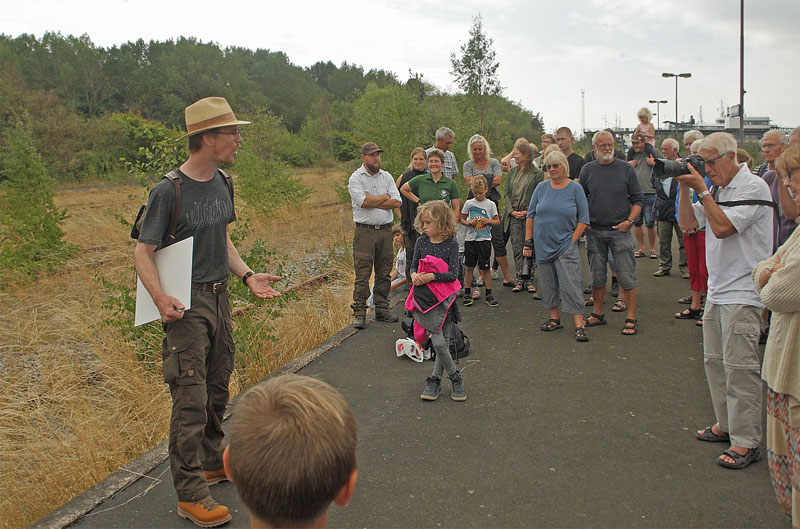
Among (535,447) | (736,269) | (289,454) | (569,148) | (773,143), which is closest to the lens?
(289,454)

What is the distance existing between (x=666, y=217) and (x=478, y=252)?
126 inches

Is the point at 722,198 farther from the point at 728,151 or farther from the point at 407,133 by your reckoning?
the point at 407,133

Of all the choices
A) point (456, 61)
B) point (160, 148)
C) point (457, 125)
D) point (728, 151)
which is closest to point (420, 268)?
point (728, 151)

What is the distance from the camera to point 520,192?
914 centimetres

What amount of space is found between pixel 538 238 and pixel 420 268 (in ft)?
7.38

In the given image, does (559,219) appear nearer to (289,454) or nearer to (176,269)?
(176,269)

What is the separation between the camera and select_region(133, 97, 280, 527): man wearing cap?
3570 millimetres

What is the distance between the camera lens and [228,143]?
3.78 m

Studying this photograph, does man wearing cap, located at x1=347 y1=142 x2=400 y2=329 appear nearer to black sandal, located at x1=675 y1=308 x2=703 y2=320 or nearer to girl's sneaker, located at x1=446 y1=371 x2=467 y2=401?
girl's sneaker, located at x1=446 y1=371 x2=467 y2=401

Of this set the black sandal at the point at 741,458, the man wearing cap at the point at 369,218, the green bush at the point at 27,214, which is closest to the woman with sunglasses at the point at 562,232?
the man wearing cap at the point at 369,218

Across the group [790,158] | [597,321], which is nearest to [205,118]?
[790,158]

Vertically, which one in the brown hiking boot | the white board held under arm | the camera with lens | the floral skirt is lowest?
the brown hiking boot

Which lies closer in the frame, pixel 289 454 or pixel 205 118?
pixel 289 454

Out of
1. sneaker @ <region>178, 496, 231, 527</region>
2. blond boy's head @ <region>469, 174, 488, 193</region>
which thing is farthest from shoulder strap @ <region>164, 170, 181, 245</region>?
blond boy's head @ <region>469, 174, 488, 193</region>
